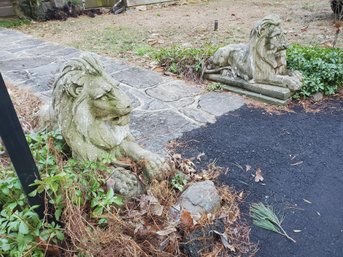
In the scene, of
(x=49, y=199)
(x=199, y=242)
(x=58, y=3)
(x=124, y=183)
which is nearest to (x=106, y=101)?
(x=124, y=183)

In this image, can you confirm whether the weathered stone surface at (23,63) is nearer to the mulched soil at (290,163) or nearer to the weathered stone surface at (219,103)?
the weathered stone surface at (219,103)

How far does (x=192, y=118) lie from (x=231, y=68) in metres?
1.26

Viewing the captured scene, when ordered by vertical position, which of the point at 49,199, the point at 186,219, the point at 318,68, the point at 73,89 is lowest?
the point at 186,219

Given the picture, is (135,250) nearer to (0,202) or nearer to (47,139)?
(0,202)

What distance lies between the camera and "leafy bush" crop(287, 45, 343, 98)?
4043 mm

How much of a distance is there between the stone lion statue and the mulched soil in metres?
0.46

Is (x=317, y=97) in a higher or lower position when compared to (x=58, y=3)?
lower

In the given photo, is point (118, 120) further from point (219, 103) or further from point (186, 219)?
point (219, 103)

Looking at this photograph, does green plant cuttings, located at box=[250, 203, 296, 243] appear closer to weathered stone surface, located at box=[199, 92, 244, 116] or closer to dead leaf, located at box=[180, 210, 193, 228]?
dead leaf, located at box=[180, 210, 193, 228]

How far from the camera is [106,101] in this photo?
6.72 feet

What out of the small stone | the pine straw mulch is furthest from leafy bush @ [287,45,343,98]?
the pine straw mulch

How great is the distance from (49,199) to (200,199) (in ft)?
3.26

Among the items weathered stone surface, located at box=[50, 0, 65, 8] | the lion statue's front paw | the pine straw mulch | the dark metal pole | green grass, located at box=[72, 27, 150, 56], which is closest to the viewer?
the dark metal pole

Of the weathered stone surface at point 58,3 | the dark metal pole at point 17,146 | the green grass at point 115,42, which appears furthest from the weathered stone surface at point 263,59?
the weathered stone surface at point 58,3
